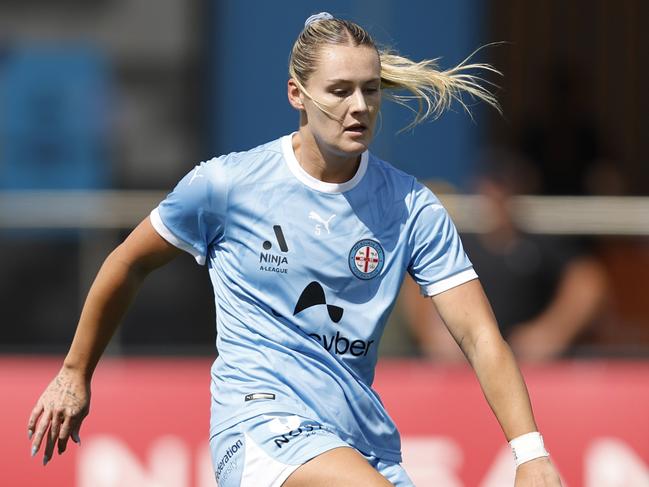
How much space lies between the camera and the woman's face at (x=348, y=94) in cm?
453

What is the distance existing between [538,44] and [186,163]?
2.66 m

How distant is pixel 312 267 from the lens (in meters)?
4.62

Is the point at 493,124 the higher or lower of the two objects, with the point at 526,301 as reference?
higher

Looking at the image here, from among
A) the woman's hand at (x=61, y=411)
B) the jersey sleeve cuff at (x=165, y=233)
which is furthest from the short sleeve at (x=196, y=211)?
the woman's hand at (x=61, y=411)

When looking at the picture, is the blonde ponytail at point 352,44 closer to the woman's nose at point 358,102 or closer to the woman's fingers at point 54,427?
the woman's nose at point 358,102

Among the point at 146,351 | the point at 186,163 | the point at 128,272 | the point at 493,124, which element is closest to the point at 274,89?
the point at 186,163

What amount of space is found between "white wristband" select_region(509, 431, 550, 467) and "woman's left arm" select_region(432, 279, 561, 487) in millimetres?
13

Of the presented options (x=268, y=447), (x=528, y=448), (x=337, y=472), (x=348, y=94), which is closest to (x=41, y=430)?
(x=268, y=447)

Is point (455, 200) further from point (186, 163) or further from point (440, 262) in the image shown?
point (440, 262)

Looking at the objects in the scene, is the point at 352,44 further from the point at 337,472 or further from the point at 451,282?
the point at 337,472

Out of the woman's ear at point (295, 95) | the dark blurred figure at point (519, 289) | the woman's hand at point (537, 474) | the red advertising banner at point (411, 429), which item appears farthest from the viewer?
the dark blurred figure at point (519, 289)

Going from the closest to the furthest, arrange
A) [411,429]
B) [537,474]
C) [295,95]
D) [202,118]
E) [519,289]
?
[537,474], [295,95], [411,429], [519,289], [202,118]

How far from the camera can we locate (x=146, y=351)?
9.02 meters

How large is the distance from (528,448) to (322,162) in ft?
3.63
